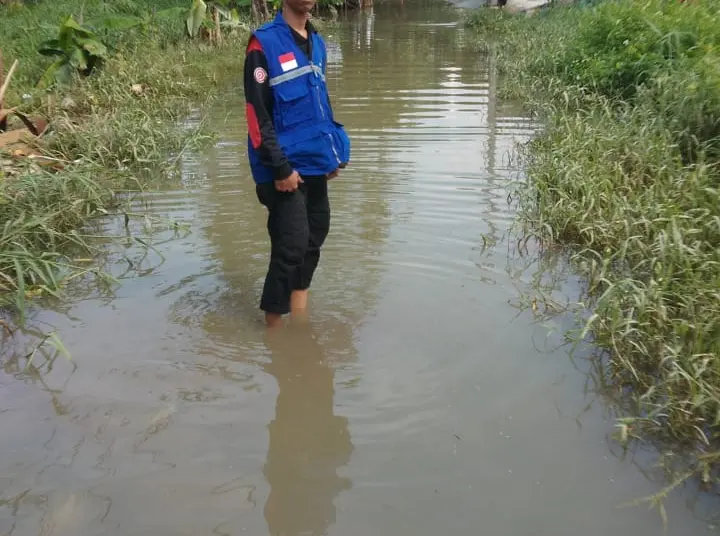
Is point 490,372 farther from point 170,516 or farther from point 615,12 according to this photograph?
point 615,12

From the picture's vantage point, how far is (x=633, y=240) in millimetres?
4023

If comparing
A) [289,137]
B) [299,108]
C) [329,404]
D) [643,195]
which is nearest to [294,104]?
[299,108]

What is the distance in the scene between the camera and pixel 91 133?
6332 millimetres

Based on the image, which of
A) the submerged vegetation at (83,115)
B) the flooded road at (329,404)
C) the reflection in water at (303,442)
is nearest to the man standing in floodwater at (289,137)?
the reflection in water at (303,442)

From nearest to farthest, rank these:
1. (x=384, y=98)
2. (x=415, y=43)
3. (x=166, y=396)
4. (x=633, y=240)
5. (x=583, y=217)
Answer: (x=166, y=396) < (x=633, y=240) < (x=583, y=217) < (x=384, y=98) < (x=415, y=43)

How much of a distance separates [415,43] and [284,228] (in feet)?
42.2

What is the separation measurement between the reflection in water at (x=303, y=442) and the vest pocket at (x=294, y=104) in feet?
3.49

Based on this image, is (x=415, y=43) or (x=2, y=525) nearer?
(x=2, y=525)

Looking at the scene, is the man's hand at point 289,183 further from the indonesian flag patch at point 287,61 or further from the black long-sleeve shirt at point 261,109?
the indonesian flag patch at point 287,61

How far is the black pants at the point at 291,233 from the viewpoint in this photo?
3.26m

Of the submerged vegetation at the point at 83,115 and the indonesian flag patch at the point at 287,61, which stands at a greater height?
the indonesian flag patch at the point at 287,61

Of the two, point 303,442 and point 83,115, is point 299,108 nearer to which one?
point 303,442

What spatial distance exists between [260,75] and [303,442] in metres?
1.50

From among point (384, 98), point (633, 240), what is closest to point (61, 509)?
point (633, 240)
